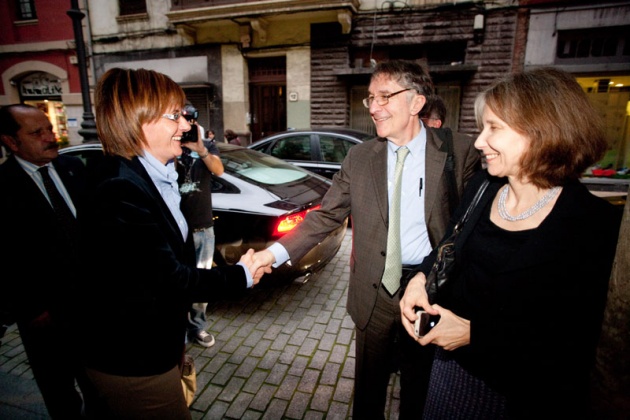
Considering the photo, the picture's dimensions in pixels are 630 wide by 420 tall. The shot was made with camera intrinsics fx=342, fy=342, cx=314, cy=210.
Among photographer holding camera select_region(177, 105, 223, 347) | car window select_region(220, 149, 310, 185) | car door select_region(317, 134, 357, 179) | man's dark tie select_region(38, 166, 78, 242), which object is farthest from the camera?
car door select_region(317, 134, 357, 179)

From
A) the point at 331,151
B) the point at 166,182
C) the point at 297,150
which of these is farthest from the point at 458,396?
the point at 297,150

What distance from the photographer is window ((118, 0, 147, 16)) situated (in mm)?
12789

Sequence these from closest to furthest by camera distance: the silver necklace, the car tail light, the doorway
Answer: the silver necklace < the car tail light < the doorway

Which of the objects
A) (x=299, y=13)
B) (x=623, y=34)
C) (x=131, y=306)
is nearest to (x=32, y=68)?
(x=299, y=13)

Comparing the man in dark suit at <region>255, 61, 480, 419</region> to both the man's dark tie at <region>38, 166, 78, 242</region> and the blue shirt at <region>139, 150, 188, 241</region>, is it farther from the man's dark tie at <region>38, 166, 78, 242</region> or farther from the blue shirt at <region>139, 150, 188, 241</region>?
the man's dark tie at <region>38, 166, 78, 242</region>

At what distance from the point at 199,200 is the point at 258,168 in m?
1.12

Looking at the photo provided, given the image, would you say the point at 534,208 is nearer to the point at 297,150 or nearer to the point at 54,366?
the point at 54,366

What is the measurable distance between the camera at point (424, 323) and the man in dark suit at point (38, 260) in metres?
1.86

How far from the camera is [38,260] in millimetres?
2018

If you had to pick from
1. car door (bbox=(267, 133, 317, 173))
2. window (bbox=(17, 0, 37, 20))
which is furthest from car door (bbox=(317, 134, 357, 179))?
window (bbox=(17, 0, 37, 20))

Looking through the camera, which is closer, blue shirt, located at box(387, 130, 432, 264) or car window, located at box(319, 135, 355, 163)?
blue shirt, located at box(387, 130, 432, 264)

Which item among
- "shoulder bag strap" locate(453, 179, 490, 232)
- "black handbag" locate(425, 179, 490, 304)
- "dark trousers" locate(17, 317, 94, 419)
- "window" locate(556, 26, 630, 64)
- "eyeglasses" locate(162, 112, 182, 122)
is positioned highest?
"window" locate(556, 26, 630, 64)

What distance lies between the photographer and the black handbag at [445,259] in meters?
1.58

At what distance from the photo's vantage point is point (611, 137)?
945 cm
